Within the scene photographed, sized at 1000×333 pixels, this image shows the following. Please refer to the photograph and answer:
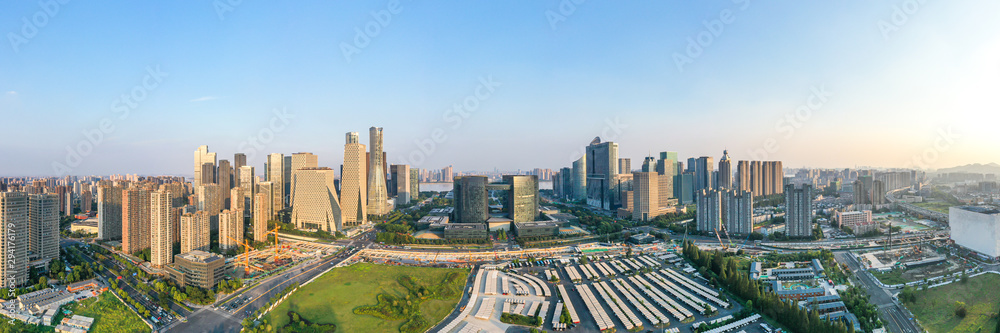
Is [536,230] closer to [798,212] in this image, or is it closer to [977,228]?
[798,212]

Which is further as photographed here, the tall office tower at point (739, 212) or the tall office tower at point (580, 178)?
the tall office tower at point (580, 178)

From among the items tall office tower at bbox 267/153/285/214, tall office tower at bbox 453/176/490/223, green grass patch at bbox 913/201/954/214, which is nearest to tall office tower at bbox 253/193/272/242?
tall office tower at bbox 453/176/490/223

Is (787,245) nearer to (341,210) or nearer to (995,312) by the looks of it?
(995,312)

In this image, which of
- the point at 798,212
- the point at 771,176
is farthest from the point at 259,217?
the point at 771,176

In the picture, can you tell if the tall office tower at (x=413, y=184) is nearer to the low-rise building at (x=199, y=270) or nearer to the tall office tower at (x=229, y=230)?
the tall office tower at (x=229, y=230)

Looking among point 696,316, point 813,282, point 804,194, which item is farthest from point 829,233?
point 696,316

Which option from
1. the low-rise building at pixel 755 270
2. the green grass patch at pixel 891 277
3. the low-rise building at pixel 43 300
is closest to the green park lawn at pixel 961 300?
the green grass patch at pixel 891 277
